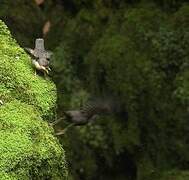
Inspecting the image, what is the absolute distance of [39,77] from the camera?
2973mm

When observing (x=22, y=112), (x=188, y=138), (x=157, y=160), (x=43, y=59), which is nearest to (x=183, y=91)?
(x=188, y=138)

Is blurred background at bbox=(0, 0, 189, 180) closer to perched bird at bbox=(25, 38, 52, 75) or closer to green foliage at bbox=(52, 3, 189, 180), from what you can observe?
green foliage at bbox=(52, 3, 189, 180)

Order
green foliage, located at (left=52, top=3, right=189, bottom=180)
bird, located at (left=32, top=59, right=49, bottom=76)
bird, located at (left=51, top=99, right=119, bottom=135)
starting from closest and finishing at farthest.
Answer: bird, located at (left=32, top=59, right=49, bottom=76) < bird, located at (left=51, top=99, right=119, bottom=135) < green foliage, located at (left=52, top=3, right=189, bottom=180)

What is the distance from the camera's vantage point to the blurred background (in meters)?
5.50

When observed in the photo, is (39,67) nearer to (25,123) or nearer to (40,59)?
(40,59)

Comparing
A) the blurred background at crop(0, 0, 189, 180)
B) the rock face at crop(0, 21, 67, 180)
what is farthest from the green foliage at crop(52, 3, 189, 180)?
the rock face at crop(0, 21, 67, 180)

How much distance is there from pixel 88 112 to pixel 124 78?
2.20 feet

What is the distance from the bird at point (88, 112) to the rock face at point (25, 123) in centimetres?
169

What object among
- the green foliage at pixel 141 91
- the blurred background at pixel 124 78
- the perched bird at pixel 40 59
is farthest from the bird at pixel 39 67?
the green foliage at pixel 141 91

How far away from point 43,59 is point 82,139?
303 centimetres

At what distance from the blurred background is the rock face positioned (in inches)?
95.9

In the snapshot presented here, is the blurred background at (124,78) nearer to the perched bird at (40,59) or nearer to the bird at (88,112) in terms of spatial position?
the bird at (88,112)

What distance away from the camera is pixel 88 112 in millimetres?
5234

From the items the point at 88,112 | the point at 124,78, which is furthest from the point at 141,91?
the point at 88,112
